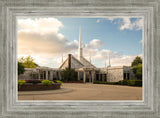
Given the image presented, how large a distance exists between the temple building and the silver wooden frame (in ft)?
34.4

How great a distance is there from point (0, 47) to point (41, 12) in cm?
78

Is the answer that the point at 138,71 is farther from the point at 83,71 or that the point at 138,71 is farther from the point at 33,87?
the point at 33,87

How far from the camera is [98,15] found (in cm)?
234

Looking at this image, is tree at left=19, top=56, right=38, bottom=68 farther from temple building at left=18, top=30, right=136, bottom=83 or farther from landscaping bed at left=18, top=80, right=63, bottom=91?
landscaping bed at left=18, top=80, right=63, bottom=91

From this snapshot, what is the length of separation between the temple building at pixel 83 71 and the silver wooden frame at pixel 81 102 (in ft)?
34.4

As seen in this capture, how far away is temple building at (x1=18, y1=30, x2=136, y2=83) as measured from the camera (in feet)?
42.2

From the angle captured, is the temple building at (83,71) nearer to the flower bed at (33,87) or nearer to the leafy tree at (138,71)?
the leafy tree at (138,71)

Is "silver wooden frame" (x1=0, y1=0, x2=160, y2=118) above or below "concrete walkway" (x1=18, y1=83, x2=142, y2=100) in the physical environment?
above

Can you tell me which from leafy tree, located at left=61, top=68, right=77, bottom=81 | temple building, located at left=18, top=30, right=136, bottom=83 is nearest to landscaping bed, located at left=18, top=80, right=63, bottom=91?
temple building, located at left=18, top=30, right=136, bottom=83

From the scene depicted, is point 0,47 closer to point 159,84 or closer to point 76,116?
point 76,116

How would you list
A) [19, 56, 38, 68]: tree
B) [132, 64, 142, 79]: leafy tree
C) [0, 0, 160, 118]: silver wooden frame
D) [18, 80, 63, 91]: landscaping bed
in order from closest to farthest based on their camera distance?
[0, 0, 160, 118]: silver wooden frame
[18, 80, 63, 91]: landscaping bed
[132, 64, 142, 79]: leafy tree
[19, 56, 38, 68]: tree

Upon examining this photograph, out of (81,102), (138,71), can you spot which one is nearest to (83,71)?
(138,71)

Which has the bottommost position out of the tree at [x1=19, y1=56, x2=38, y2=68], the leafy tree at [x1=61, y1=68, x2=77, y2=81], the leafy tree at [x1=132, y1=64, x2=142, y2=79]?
the leafy tree at [x1=61, y1=68, x2=77, y2=81]

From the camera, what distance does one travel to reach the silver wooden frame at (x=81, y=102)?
7.13 feet
